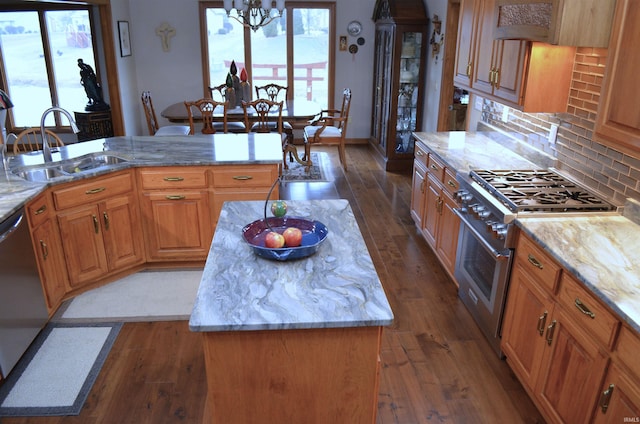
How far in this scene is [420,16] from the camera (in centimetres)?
600

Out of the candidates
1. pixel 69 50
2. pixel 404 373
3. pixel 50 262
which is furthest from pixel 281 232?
pixel 69 50

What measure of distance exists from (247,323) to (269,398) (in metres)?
0.36

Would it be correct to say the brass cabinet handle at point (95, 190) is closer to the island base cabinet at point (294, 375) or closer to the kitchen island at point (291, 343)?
the kitchen island at point (291, 343)

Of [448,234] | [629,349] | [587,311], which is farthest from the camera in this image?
[448,234]

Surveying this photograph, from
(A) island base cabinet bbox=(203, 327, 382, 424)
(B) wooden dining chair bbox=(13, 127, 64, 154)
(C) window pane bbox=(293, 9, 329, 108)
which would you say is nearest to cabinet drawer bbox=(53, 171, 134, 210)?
(B) wooden dining chair bbox=(13, 127, 64, 154)

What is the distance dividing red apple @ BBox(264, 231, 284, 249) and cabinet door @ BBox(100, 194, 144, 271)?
6.22ft

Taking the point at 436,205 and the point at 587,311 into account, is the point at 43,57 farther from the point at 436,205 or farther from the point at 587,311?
the point at 587,311

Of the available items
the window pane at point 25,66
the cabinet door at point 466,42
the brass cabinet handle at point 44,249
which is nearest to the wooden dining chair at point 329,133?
the cabinet door at point 466,42

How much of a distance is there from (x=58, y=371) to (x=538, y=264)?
104 inches

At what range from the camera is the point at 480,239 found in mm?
2980

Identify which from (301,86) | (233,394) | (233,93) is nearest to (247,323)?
(233,394)

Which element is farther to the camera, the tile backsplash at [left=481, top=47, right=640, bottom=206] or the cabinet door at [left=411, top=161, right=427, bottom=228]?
the cabinet door at [left=411, top=161, right=427, bottom=228]

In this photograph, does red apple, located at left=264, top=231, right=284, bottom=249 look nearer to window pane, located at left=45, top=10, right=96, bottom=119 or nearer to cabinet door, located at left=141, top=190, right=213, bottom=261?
cabinet door, located at left=141, top=190, right=213, bottom=261

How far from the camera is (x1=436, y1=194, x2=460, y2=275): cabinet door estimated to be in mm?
3529
